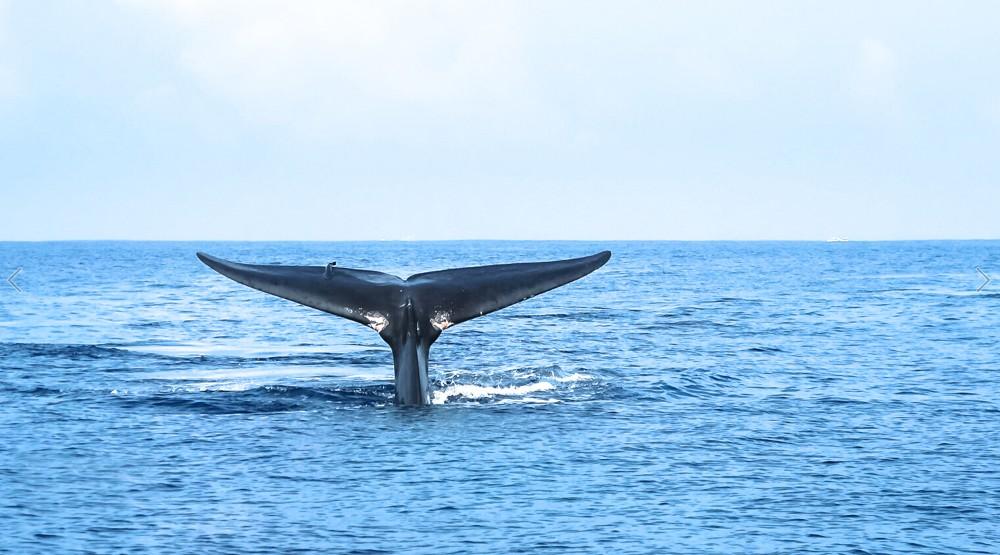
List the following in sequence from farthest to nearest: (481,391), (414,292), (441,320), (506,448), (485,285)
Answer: (481,391) < (414,292) < (441,320) < (485,285) < (506,448)

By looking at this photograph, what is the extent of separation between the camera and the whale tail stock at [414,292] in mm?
15586

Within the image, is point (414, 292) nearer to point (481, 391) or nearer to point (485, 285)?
point (485, 285)

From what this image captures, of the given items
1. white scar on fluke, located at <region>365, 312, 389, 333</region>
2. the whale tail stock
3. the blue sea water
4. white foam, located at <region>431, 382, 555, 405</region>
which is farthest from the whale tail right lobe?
white foam, located at <region>431, 382, 555, 405</region>

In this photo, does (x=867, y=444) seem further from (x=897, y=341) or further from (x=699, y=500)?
(x=897, y=341)

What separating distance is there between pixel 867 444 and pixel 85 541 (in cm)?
936

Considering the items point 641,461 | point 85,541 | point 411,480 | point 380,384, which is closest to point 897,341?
point 380,384

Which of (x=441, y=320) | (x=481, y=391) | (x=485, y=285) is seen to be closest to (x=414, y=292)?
(x=441, y=320)

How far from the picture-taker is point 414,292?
54.3 feet

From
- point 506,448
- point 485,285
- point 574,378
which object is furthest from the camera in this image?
point 574,378

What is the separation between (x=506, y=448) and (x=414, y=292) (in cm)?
268

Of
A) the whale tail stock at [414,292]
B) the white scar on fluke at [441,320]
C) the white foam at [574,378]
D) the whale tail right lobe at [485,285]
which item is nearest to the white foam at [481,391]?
the white foam at [574,378]

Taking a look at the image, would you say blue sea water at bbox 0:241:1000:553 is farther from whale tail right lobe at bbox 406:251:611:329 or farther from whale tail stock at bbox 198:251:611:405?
whale tail right lobe at bbox 406:251:611:329

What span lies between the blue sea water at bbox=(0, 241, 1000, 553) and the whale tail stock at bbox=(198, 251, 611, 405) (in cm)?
118

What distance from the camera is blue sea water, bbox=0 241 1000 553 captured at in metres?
11.4
